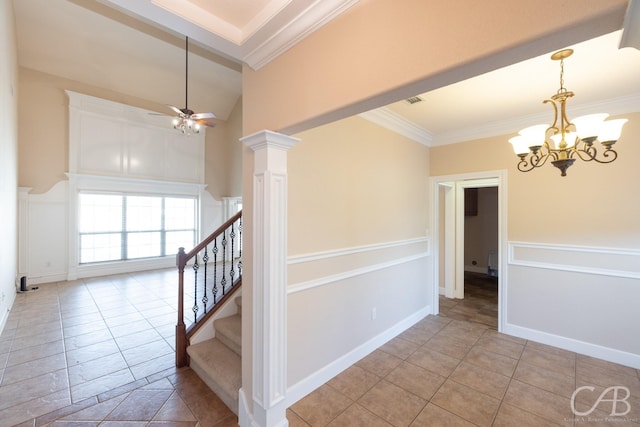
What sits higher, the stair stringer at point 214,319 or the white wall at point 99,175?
the white wall at point 99,175

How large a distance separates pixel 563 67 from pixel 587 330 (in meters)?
2.76

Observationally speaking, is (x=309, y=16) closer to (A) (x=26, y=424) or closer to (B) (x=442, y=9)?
(B) (x=442, y=9)

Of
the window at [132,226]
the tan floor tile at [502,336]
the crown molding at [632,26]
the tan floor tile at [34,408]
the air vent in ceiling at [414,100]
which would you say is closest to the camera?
the crown molding at [632,26]

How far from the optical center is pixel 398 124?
10.8ft

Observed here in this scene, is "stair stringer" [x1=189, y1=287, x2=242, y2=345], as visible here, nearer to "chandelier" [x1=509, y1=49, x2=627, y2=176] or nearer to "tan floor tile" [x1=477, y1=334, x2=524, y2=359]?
"tan floor tile" [x1=477, y1=334, x2=524, y2=359]

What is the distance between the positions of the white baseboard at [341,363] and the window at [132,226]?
6.47 m

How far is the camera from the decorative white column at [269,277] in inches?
68.0

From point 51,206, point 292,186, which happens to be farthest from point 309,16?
point 51,206

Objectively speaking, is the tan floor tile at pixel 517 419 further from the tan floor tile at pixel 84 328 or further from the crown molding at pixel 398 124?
the tan floor tile at pixel 84 328

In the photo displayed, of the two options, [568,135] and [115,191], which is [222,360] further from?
[115,191]

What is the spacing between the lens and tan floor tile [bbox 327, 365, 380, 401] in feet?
7.49

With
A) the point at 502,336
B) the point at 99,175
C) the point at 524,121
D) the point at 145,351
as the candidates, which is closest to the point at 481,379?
the point at 502,336

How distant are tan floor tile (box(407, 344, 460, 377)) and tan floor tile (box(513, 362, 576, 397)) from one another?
0.56m

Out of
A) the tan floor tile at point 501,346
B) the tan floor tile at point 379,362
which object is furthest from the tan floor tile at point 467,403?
the tan floor tile at point 501,346
